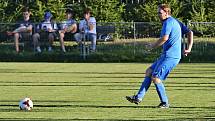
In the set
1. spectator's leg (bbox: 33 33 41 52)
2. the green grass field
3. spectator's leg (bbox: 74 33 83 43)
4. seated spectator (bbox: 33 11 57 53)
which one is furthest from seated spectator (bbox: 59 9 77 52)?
the green grass field

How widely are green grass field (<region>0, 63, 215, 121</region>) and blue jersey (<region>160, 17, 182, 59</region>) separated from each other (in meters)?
0.93

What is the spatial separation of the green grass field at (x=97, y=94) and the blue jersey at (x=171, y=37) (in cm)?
93

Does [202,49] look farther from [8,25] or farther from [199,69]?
[8,25]

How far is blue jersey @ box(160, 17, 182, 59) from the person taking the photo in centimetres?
1272

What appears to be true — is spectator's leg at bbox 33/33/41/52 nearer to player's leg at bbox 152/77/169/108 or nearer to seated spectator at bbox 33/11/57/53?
seated spectator at bbox 33/11/57/53

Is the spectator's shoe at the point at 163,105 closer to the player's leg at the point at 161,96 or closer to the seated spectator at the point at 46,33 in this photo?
the player's leg at the point at 161,96

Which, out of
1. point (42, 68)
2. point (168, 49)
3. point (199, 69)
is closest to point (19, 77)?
point (42, 68)

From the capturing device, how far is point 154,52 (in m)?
28.9

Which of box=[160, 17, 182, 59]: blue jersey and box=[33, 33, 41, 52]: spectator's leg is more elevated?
box=[160, 17, 182, 59]: blue jersey

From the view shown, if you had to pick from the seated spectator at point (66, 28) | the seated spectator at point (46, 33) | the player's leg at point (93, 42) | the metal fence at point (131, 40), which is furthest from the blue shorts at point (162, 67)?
the seated spectator at point (46, 33)

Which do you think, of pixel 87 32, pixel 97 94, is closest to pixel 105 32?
pixel 87 32

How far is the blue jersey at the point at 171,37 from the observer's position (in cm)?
1272

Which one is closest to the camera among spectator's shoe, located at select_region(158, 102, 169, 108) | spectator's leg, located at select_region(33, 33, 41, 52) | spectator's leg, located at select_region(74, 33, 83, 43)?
spectator's shoe, located at select_region(158, 102, 169, 108)

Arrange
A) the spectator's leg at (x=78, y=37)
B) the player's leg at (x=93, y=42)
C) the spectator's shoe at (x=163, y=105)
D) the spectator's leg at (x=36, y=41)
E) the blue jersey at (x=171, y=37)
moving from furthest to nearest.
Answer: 1. the spectator's leg at (x=36, y=41)
2. the spectator's leg at (x=78, y=37)
3. the player's leg at (x=93, y=42)
4. the blue jersey at (x=171, y=37)
5. the spectator's shoe at (x=163, y=105)
